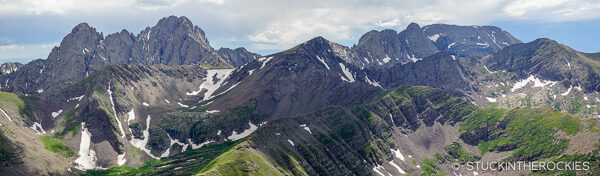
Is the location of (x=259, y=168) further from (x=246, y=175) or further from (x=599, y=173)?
(x=599, y=173)

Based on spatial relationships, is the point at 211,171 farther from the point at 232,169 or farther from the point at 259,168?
the point at 259,168

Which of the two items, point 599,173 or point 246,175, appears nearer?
point 246,175

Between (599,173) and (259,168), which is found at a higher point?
(259,168)

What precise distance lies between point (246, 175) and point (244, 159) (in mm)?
11766

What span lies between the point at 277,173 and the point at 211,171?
32.8 meters

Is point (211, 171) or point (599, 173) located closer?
point (211, 171)

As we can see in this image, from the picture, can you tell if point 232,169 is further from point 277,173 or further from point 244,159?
point 277,173

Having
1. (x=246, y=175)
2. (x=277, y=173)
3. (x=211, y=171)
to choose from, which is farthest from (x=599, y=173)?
(x=211, y=171)

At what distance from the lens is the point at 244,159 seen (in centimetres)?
19625

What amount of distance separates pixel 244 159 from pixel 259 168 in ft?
28.7

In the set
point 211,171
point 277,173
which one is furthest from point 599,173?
point 211,171

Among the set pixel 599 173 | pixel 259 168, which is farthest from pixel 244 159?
pixel 599 173

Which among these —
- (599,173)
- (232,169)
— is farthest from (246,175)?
(599,173)

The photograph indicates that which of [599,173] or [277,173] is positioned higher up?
[277,173]
